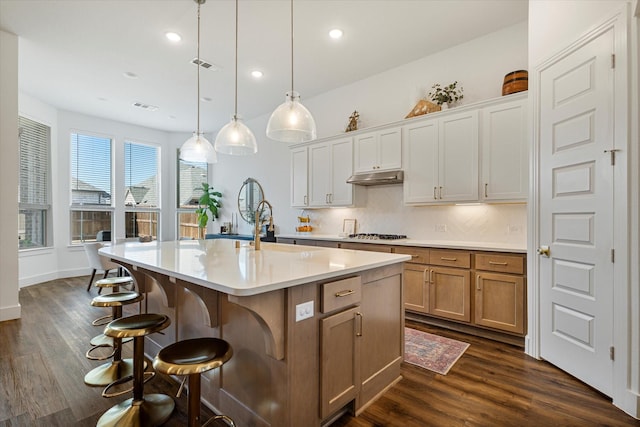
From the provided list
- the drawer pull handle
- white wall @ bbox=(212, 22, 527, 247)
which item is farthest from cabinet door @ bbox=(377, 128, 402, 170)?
the drawer pull handle

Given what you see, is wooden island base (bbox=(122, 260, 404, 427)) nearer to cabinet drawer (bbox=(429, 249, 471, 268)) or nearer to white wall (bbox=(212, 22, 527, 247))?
cabinet drawer (bbox=(429, 249, 471, 268))

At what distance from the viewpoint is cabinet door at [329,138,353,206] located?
4668mm

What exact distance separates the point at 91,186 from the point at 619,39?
27.0ft

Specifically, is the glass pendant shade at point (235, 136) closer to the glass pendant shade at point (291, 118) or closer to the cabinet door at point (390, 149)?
the glass pendant shade at point (291, 118)

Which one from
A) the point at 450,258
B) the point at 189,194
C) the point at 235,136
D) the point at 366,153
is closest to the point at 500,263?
the point at 450,258

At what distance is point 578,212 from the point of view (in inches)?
94.0

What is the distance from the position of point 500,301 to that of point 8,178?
569cm

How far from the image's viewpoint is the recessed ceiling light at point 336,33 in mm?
3512

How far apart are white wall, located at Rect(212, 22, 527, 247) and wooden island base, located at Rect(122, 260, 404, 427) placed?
1944 millimetres

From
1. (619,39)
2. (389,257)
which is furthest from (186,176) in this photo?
(619,39)

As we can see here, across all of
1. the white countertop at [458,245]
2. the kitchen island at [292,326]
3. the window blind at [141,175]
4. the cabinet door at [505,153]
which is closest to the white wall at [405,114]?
the white countertop at [458,245]

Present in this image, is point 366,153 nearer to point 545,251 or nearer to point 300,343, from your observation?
point 545,251

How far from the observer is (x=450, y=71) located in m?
3.98

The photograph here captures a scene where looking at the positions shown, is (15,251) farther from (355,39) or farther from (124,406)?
(355,39)
